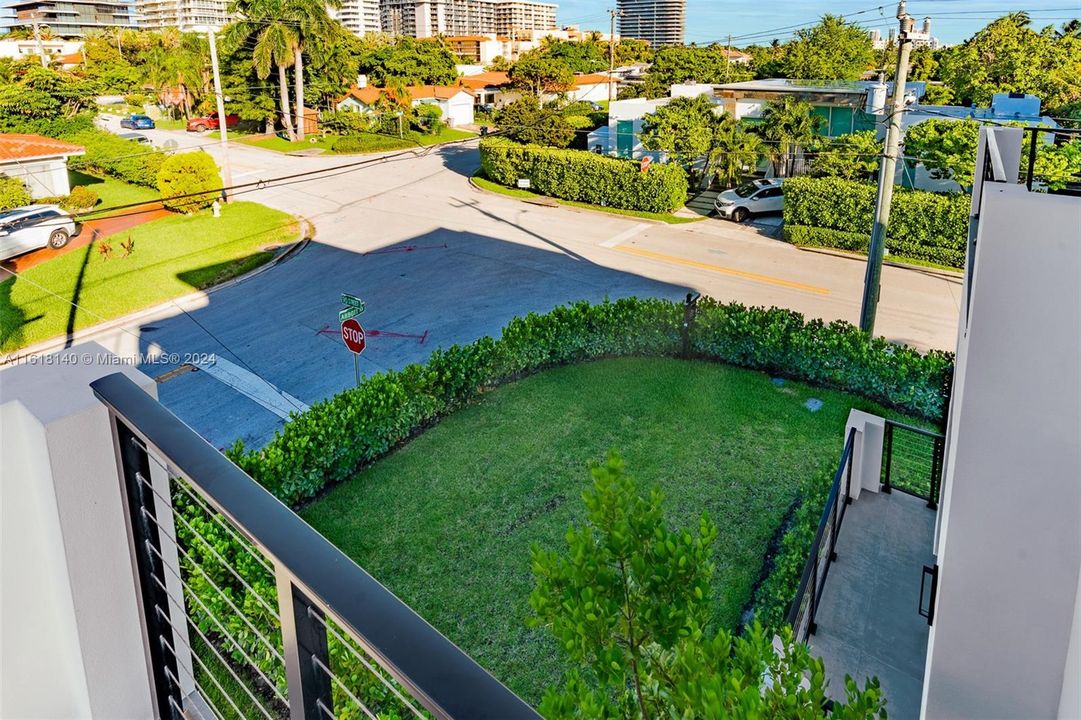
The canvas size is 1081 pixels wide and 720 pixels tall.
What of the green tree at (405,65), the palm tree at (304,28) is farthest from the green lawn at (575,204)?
the green tree at (405,65)

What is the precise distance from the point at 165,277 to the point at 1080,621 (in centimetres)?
1797

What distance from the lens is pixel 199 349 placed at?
13680 mm

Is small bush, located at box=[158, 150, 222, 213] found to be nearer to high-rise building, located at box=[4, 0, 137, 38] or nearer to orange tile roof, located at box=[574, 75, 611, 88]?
orange tile roof, located at box=[574, 75, 611, 88]

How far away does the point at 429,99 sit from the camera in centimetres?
4659

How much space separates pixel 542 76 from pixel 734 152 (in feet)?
88.3

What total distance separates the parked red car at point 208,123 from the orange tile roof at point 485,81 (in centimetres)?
1614

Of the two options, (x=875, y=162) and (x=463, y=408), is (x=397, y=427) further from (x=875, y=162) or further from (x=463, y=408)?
(x=875, y=162)

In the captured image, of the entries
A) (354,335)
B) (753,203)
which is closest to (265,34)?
(753,203)

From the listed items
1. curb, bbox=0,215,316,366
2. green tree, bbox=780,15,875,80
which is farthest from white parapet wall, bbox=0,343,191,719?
green tree, bbox=780,15,875,80

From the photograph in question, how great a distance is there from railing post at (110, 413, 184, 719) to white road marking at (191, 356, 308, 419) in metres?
9.17

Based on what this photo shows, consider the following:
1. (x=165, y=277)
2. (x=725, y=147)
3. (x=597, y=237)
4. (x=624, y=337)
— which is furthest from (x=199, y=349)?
(x=725, y=147)

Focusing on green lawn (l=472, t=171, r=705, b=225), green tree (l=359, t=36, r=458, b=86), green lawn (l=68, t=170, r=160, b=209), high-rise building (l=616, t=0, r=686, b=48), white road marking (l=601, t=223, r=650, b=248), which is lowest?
white road marking (l=601, t=223, r=650, b=248)

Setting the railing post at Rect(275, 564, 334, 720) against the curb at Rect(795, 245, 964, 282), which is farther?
the curb at Rect(795, 245, 964, 282)

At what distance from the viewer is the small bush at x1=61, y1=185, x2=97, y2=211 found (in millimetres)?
21984
